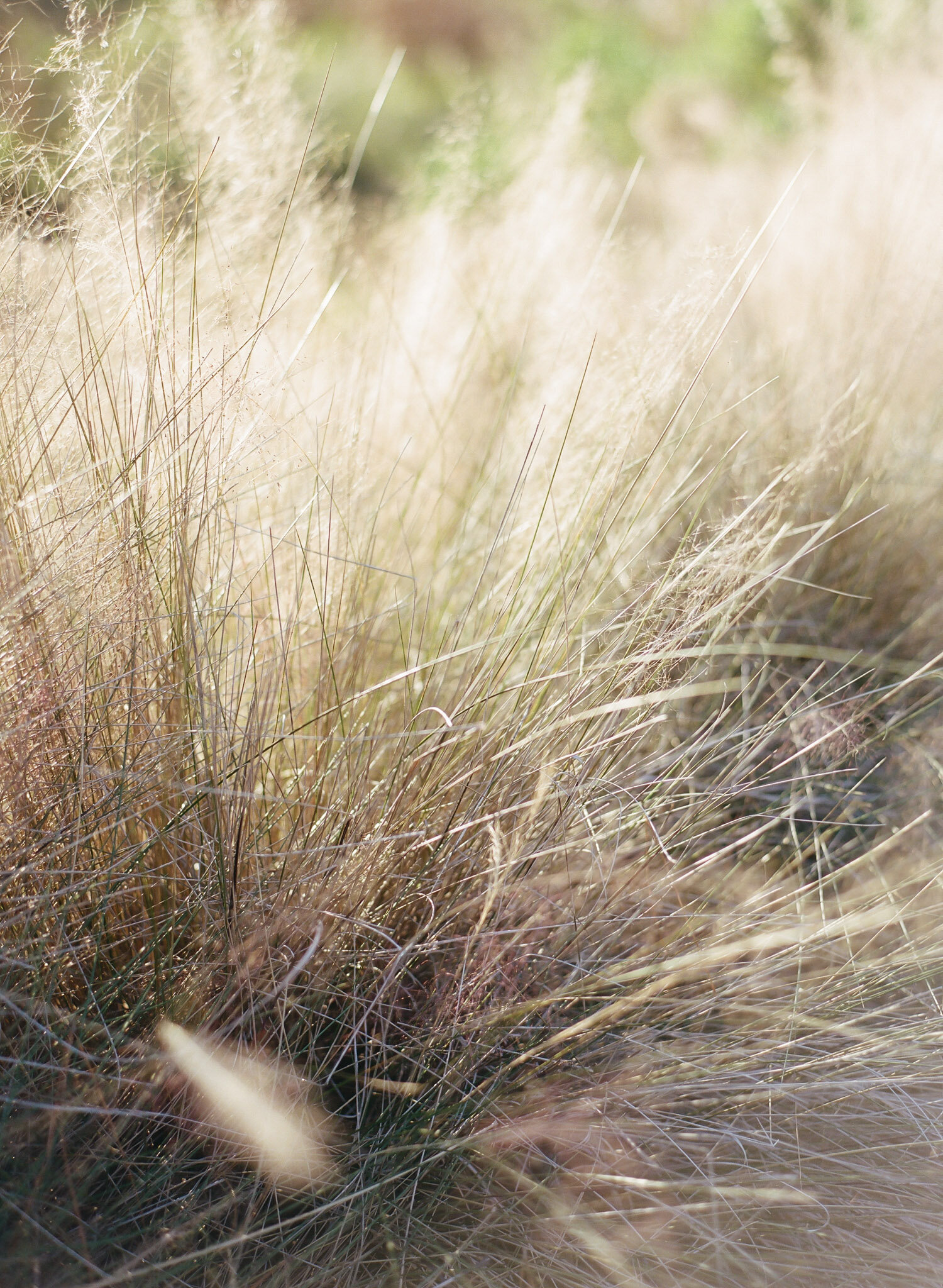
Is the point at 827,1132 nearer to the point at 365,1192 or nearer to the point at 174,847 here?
the point at 365,1192

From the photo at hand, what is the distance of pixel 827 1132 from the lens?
1244 millimetres

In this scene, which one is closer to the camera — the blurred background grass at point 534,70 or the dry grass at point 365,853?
the dry grass at point 365,853

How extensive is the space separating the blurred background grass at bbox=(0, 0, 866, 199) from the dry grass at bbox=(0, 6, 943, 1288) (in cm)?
70

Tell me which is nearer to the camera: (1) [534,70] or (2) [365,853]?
(2) [365,853]

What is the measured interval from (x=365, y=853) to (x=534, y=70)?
7.54 m

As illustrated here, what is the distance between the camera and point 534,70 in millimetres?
7160

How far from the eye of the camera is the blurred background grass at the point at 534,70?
2.91 m

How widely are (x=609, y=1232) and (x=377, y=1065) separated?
0.32 meters

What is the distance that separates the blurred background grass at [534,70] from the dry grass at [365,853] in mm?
704

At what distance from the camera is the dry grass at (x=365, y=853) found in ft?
3.35

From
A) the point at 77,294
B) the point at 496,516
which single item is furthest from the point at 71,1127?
the point at 496,516

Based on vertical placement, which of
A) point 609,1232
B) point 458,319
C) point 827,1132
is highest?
point 458,319

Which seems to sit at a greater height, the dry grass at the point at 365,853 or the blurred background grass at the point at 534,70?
the blurred background grass at the point at 534,70

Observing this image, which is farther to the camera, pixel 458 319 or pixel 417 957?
pixel 458 319
